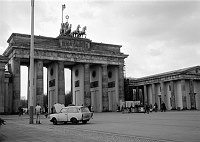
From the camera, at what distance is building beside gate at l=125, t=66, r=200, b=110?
6816 centimetres

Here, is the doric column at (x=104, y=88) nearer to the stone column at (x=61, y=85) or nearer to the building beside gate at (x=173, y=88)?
the building beside gate at (x=173, y=88)

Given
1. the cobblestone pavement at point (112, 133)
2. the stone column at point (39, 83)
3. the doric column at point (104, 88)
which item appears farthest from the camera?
the doric column at point (104, 88)

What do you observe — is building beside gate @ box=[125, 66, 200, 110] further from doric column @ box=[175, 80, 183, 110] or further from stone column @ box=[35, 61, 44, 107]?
stone column @ box=[35, 61, 44, 107]

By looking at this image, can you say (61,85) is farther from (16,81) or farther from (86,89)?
(16,81)

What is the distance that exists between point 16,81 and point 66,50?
13.4 metres

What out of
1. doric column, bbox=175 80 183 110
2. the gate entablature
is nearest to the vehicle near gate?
the gate entablature

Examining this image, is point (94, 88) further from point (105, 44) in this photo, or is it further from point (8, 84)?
point (8, 84)

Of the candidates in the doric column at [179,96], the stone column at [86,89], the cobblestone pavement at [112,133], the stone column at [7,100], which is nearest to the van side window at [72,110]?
the cobblestone pavement at [112,133]

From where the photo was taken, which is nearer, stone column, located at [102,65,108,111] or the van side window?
the van side window

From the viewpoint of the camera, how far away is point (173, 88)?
6981 centimetres

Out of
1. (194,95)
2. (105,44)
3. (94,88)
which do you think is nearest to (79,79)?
(94,88)

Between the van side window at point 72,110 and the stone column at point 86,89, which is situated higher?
the stone column at point 86,89

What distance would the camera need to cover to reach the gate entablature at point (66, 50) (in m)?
57.0

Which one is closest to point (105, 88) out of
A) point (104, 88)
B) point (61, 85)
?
point (104, 88)
